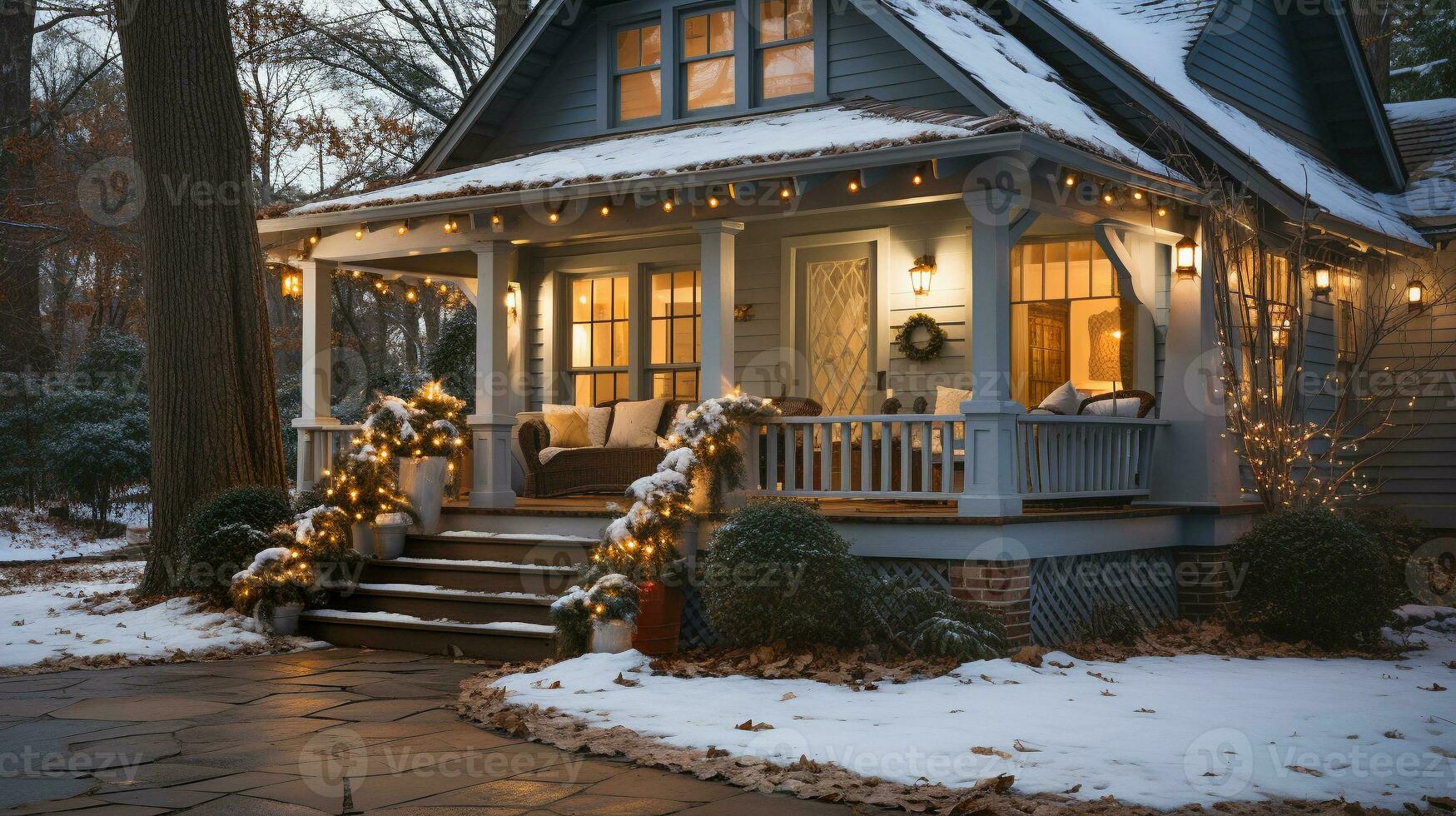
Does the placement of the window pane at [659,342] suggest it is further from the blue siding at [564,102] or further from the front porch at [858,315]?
the blue siding at [564,102]

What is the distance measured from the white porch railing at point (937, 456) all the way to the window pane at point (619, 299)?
3.58 metres

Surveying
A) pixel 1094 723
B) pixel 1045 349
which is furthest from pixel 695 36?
pixel 1094 723

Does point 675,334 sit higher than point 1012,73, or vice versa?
point 1012,73

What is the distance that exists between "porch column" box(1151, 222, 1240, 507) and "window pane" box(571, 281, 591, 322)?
228 inches

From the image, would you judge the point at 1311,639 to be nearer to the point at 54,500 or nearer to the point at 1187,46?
the point at 1187,46

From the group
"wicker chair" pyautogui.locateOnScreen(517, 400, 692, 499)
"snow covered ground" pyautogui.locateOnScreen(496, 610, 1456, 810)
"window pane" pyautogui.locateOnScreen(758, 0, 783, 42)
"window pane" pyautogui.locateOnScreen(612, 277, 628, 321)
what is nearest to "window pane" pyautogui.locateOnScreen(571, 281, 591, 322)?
"window pane" pyautogui.locateOnScreen(612, 277, 628, 321)

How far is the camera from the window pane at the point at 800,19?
1186 centimetres

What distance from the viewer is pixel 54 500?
1989 cm

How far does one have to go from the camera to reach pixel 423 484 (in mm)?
10391

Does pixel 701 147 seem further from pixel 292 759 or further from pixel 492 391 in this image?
pixel 292 759

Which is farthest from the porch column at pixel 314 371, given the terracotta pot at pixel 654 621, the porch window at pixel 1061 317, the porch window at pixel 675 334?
the porch window at pixel 1061 317

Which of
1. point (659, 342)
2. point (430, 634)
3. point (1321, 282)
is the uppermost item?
point (1321, 282)

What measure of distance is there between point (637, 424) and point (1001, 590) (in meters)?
4.56

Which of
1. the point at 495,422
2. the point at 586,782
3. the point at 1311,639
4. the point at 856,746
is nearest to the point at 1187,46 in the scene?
the point at 1311,639
